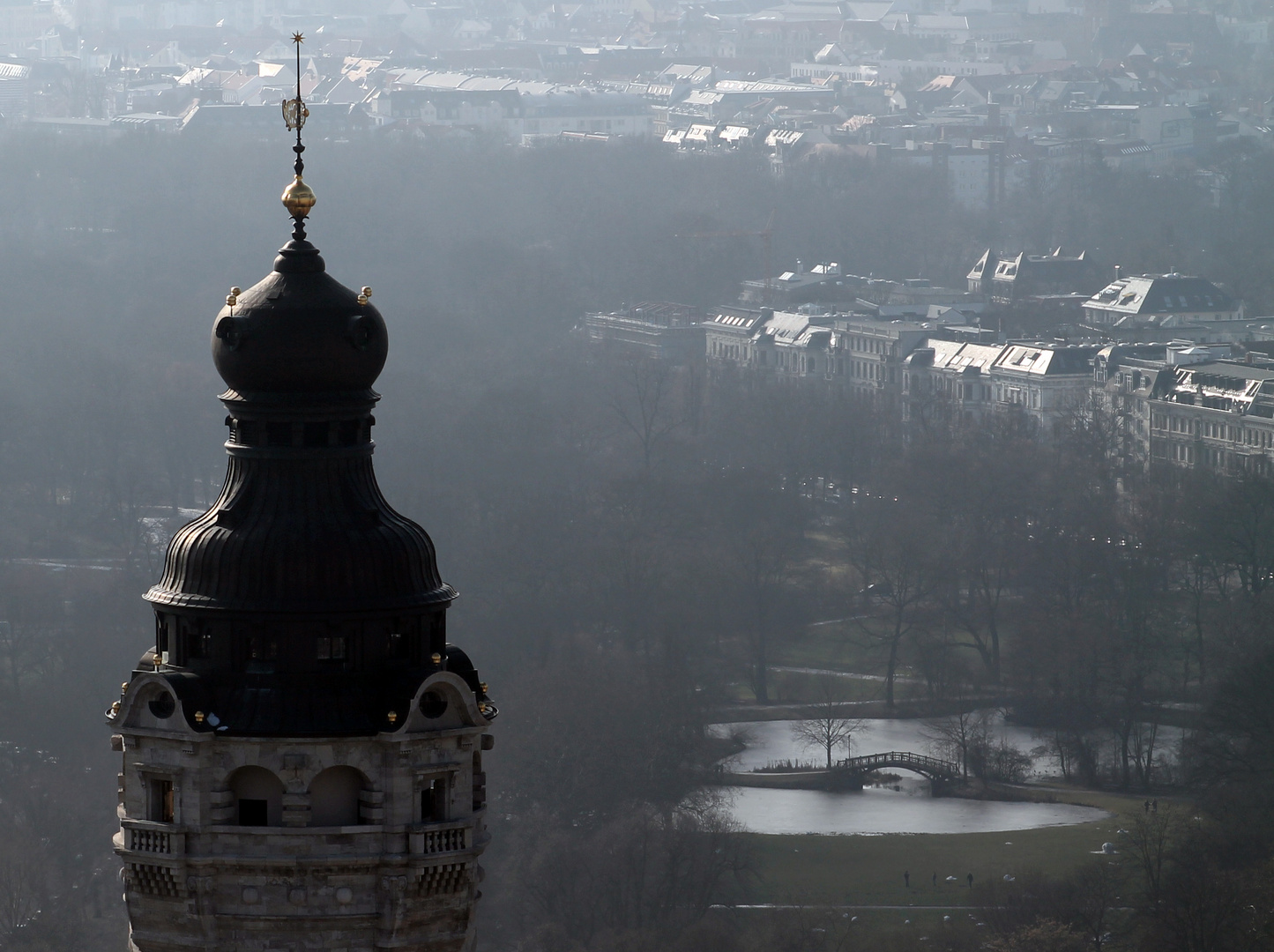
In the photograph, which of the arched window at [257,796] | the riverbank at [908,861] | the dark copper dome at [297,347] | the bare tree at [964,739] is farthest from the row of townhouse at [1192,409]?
the arched window at [257,796]

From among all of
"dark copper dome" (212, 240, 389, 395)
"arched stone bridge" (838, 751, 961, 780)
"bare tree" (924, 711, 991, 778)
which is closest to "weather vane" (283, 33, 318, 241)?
"dark copper dome" (212, 240, 389, 395)

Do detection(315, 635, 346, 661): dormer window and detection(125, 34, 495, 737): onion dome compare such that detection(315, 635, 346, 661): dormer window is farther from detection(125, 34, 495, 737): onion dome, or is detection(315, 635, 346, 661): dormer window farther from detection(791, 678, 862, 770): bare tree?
detection(791, 678, 862, 770): bare tree

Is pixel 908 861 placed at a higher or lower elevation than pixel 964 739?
lower

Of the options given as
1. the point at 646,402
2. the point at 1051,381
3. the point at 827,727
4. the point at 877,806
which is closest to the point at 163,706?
the point at 877,806

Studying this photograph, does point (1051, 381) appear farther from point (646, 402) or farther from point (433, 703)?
point (433, 703)

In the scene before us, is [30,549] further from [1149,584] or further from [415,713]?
[415,713]

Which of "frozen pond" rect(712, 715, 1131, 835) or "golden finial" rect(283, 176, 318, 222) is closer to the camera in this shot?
"golden finial" rect(283, 176, 318, 222)
